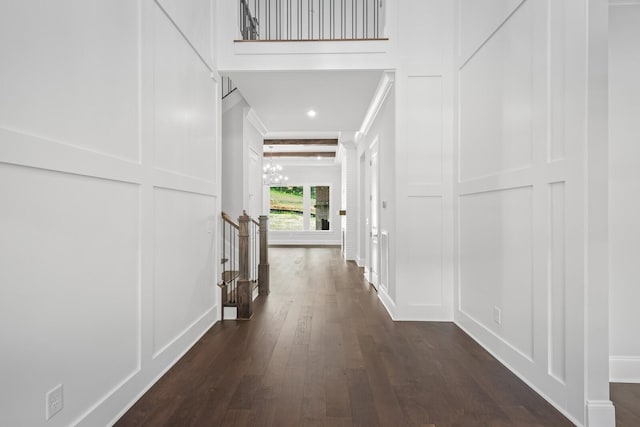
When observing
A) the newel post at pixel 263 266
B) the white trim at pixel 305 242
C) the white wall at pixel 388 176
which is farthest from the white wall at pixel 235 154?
the white trim at pixel 305 242

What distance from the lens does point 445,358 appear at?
2756 mm

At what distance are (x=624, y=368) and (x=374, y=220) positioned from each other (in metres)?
3.65

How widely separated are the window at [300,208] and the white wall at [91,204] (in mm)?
9437

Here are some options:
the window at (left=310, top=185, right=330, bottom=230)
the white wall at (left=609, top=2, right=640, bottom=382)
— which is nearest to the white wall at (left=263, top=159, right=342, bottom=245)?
the window at (left=310, top=185, right=330, bottom=230)

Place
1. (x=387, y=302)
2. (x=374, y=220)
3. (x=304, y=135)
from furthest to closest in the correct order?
1. (x=304, y=135)
2. (x=374, y=220)
3. (x=387, y=302)

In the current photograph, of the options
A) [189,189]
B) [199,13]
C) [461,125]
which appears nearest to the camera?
[189,189]

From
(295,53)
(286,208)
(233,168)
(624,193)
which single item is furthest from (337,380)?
(286,208)

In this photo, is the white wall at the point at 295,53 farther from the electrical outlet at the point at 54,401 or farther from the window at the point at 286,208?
the window at the point at 286,208

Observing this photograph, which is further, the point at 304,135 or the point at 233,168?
the point at 304,135

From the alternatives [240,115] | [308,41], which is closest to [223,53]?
[308,41]

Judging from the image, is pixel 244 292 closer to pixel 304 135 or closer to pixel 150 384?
pixel 150 384

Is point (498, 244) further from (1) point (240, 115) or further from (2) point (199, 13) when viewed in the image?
(1) point (240, 115)

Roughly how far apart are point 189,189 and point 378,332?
2151 millimetres

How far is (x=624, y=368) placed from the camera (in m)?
2.34
